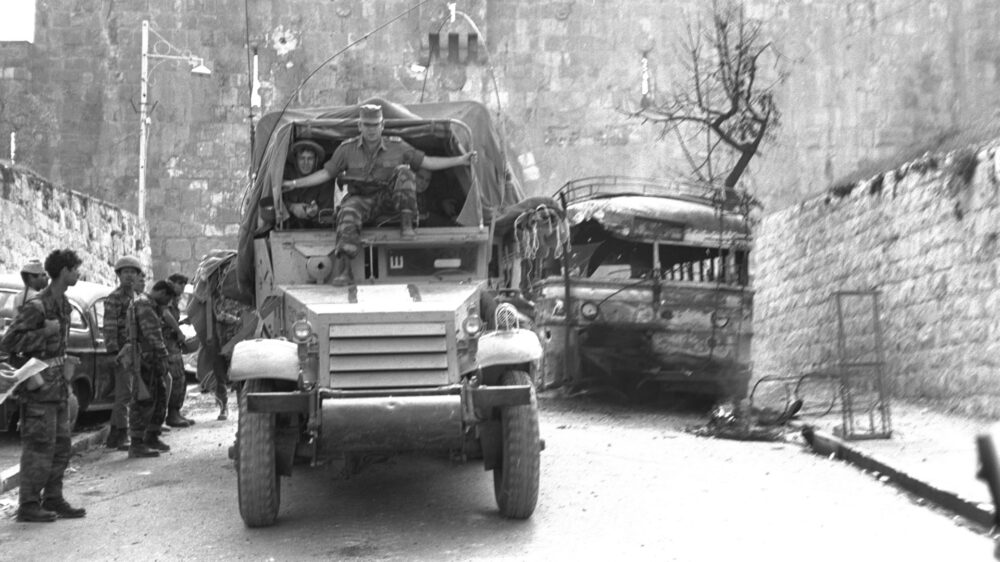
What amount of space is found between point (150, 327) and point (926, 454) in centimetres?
686

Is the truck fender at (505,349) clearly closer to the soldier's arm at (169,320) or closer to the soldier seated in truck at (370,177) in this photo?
the soldier seated in truck at (370,177)

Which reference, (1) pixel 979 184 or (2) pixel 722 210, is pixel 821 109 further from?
(1) pixel 979 184

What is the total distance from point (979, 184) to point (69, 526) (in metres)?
8.88

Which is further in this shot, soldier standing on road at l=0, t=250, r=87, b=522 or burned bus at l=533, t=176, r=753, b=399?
burned bus at l=533, t=176, r=753, b=399

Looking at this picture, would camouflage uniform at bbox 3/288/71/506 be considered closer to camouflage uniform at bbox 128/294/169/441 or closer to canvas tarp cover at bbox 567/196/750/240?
camouflage uniform at bbox 128/294/169/441

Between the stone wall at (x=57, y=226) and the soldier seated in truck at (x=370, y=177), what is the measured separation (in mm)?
9787

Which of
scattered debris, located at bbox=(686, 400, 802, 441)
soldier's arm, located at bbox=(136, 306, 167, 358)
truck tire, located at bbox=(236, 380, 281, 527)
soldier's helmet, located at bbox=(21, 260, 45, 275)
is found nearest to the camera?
truck tire, located at bbox=(236, 380, 281, 527)

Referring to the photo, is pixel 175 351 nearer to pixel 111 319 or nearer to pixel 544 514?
pixel 111 319

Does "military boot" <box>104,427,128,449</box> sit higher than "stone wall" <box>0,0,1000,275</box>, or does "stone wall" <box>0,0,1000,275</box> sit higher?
Result: "stone wall" <box>0,0,1000,275</box>

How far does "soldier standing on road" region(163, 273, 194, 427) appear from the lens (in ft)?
42.3

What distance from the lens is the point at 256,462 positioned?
7.53 metres

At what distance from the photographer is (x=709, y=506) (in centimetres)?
844

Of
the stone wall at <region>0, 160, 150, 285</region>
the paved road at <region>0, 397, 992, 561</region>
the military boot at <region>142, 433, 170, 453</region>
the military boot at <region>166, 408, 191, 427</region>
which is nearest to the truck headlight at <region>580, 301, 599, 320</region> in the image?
the paved road at <region>0, 397, 992, 561</region>

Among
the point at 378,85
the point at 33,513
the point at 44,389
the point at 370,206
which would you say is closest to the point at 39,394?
the point at 44,389
